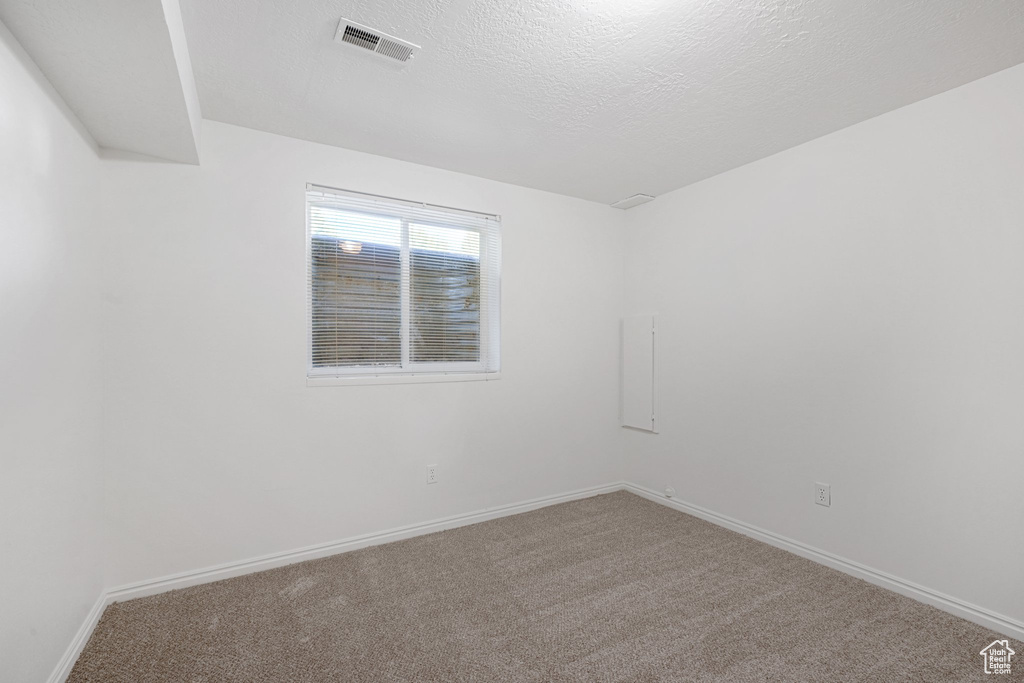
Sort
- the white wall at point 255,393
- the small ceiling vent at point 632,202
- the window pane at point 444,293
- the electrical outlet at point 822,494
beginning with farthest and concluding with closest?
the small ceiling vent at point 632,202
the window pane at point 444,293
the electrical outlet at point 822,494
the white wall at point 255,393

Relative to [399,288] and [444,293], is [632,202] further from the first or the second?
[399,288]

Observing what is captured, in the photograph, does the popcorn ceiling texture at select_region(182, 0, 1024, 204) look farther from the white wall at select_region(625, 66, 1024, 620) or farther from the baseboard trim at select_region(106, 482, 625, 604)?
the baseboard trim at select_region(106, 482, 625, 604)

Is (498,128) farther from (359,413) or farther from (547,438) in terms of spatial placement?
(547,438)

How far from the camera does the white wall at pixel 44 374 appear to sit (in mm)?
1444

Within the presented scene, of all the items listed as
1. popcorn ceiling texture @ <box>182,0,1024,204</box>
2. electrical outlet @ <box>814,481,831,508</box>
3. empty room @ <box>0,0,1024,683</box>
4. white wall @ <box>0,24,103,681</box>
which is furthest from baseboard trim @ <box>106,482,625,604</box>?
popcorn ceiling texture @ <box>182,0,1024,204</box>

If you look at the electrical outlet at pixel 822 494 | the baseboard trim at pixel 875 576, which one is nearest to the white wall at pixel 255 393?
the baseboard trim at pixel 875 576

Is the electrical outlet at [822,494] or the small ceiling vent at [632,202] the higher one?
the small ceiling vent at [632,202]

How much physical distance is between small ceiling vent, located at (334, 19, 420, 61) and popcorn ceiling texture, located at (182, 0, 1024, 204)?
0.03 m

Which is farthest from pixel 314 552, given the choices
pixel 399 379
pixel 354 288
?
pixel 354 288

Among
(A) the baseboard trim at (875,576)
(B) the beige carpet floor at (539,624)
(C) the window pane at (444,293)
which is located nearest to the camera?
(B) the beige carpet floor at (539,624)

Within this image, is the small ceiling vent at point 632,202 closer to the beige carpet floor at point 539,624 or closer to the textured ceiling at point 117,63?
the beige carpet floor at point 539,624

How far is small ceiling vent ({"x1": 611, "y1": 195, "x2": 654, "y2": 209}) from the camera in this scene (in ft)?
12.4

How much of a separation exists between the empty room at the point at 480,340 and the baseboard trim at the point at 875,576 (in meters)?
0.01

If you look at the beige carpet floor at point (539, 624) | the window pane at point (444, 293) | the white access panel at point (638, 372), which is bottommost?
the beige carpet floor at point (539, 624)
